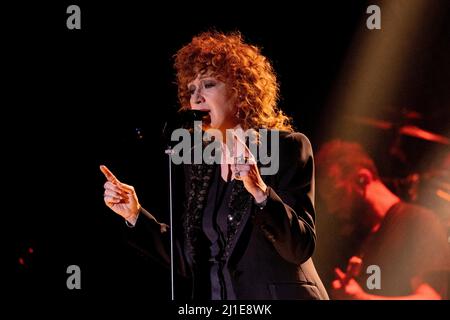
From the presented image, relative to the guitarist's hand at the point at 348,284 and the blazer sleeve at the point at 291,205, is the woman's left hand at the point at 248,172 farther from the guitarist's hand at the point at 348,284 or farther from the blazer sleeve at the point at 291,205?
the guitarist's hand at the point at 348,284

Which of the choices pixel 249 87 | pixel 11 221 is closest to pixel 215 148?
pixel 249 87

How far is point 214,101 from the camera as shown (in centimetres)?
228

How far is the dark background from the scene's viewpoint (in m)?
2.90

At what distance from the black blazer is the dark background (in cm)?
68

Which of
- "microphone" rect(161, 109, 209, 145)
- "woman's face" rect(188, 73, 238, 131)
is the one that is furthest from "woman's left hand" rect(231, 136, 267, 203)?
"woman's face" rect(188, 73, 238, 131)

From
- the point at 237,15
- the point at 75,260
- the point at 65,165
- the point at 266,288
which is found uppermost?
the point at 237,15

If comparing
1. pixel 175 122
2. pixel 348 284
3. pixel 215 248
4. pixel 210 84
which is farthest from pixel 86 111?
pixel 348 284

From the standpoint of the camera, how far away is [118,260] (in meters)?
2.90

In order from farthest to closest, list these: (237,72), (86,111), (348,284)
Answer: (348,284) → (86,111) → (237,72)

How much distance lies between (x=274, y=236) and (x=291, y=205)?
17 centimetres

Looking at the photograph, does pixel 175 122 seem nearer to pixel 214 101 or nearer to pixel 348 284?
pixel 214 101

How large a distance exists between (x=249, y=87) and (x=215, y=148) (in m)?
0.25

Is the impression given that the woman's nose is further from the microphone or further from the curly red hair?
the microphone
